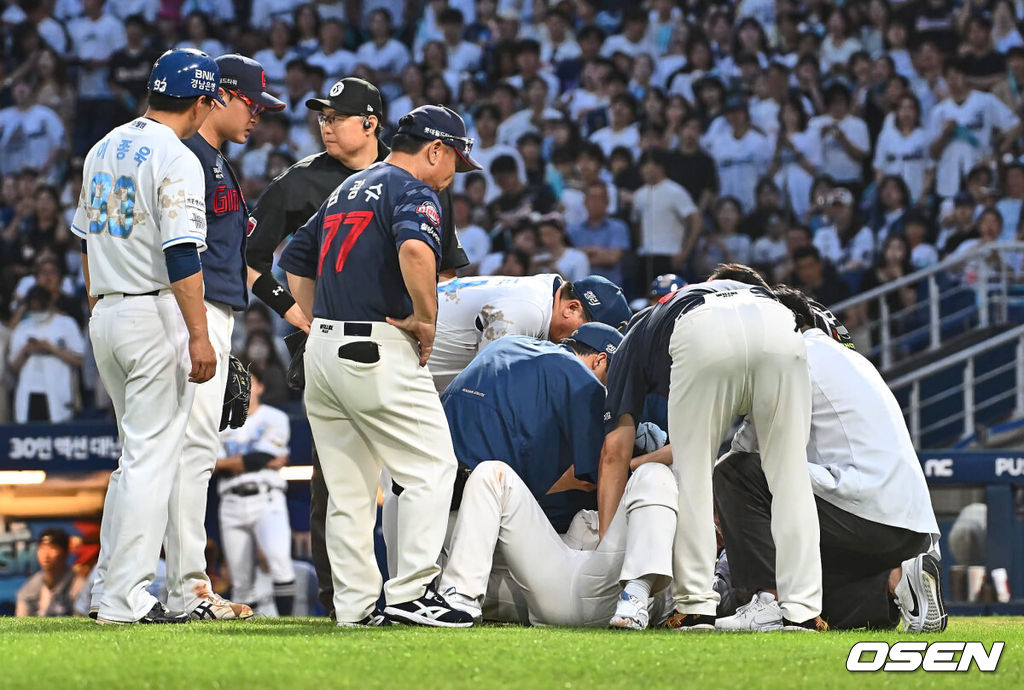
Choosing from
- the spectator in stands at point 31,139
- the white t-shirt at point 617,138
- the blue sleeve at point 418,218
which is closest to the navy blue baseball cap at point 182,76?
the blue sleeve at point 418,218

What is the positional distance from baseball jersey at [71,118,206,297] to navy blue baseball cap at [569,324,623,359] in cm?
176

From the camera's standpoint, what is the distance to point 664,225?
10.6m

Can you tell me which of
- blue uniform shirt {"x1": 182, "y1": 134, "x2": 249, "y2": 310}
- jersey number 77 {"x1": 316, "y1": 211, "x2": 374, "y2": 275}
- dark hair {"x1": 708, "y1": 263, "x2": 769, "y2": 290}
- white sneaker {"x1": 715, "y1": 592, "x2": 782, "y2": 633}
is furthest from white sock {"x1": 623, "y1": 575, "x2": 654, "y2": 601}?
blue uniform shirt {"x1": 182, "y1": 134, "x2": 249, "y2": 310}

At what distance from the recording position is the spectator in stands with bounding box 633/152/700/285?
34.3 ft

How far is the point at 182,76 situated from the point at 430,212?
1.03m

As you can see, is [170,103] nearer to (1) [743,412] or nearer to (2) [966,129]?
(1) [743,412]

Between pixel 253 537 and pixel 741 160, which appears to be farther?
pixel 741 160

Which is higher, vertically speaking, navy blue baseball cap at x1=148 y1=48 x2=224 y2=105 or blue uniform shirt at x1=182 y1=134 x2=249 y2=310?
navy blue baseball cap at x1=148 y1=48 x2=224 y2=105

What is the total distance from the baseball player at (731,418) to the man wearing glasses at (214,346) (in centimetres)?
166

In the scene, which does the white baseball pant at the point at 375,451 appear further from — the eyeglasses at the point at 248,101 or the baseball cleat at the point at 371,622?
the eyeglasses at the point at 248,101

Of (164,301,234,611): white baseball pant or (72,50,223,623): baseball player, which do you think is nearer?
(72,50,223,623): baseball player

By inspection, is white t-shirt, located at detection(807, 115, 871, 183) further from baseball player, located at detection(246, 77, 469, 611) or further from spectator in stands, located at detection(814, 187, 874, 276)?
baseball player, located at detection(246, 77, 469, 611)

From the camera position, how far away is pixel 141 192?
15.1ft

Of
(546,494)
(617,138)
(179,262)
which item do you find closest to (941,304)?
(617,138)
